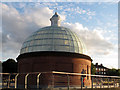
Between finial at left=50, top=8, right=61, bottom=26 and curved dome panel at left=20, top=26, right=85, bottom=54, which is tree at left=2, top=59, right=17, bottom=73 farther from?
curved dome panel at left=20, top=26, right=85, bottom=54

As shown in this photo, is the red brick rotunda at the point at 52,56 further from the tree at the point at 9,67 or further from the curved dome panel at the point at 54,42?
the tree at the point at 9,67

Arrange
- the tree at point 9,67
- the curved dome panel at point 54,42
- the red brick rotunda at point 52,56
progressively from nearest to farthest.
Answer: the red brick rotunda at point 52,56 → the curved dome panel at point 54,42 → the tree at point 9,67

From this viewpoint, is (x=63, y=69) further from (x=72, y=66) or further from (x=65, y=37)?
(x=65, y=37)

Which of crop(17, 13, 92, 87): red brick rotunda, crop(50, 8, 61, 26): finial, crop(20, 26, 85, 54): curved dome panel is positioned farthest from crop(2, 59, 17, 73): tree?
crop(20, 26, 85, 54): curved dome panel

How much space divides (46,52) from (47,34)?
4930 mm

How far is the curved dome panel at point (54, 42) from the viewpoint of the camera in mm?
32719

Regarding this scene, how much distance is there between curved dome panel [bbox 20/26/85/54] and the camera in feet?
107

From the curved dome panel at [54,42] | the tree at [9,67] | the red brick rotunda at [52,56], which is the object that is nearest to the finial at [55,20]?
the curved dome panel at [54,42]

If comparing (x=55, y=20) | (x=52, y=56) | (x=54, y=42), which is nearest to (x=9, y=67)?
(x=55, y=20)

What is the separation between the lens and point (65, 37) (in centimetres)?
3478

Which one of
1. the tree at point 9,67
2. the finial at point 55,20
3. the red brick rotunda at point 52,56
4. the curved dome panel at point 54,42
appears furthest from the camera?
the tree at point 9,67

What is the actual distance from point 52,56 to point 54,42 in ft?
10.6

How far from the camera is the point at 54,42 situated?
1305 inches

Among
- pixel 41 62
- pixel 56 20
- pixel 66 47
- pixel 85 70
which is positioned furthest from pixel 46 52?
pixel 56 20
